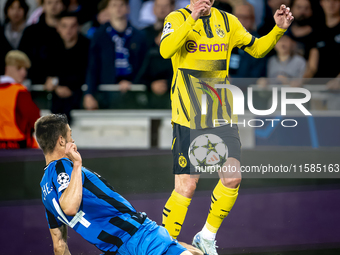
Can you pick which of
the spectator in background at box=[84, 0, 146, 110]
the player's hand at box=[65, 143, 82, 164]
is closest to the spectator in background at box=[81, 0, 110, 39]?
the spectator in background at box=[84, 0, 146, 110]

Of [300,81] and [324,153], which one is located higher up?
[300,81]

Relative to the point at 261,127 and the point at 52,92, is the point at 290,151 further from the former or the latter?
the point at 52,92

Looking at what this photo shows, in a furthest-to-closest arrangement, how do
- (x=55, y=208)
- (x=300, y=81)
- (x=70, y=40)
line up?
1. (x=70, y=40)
2. (x=300, y=81)
3. (x=55, y=208)

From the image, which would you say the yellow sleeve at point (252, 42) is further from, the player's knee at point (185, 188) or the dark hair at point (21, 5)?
the dark hair at point (21, 5)

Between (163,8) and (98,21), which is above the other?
(163,8)

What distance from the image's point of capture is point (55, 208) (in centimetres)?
263

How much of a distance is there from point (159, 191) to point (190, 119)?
0.78 metres

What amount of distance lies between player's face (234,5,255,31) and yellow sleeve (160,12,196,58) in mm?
1860

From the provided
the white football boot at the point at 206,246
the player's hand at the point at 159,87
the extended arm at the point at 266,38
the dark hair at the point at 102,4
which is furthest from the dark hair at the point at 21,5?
the white football boot at the point at 206,246

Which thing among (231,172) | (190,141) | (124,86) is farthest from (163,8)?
(231,172)

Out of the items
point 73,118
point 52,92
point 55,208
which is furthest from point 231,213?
point 52,92

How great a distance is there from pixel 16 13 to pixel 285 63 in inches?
129

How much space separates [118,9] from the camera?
201 inches

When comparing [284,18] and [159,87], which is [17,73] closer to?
[159,87]
